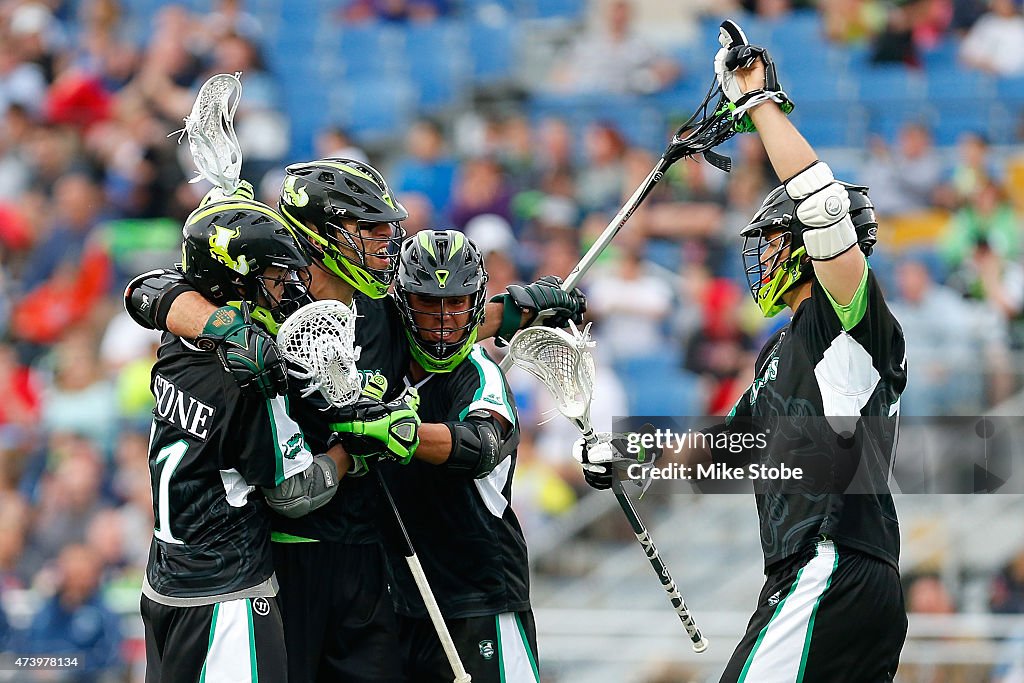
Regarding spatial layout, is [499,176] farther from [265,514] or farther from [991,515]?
[265,514]

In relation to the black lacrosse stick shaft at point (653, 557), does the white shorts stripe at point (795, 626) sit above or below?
below

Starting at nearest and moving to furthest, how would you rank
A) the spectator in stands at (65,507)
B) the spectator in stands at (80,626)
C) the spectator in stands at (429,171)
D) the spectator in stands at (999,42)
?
the spectator in stands at (80,626), the spectator in stands at (65,507), the spectator in stands at (429,171), the spectator in stands at (999,42)

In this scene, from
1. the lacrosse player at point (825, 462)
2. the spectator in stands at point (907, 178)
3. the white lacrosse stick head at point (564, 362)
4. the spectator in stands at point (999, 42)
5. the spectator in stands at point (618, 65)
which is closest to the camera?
the lacrosse player at point (825, 462)

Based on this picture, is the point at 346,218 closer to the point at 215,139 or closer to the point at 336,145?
the point at 215,139

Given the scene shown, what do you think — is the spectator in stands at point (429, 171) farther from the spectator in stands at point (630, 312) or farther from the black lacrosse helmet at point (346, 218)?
the black lacrosse helmet at point (346, 218)

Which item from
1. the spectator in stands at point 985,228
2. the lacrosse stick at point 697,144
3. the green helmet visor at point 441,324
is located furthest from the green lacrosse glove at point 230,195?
the spectator in stands at point 985,228

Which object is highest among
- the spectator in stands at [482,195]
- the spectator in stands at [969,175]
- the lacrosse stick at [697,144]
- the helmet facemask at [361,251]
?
the spectator in stands at [482,195]

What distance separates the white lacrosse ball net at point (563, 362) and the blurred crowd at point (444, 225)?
6.13 feet

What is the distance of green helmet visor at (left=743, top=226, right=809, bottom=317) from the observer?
4.94m

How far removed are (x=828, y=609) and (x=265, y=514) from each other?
1.80 meters

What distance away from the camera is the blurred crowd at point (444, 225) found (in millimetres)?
9336

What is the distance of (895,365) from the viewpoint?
4758 millimetres

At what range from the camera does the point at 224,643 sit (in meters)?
4.76

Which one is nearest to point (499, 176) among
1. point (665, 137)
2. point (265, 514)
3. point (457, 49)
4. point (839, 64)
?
point (665, 137)
